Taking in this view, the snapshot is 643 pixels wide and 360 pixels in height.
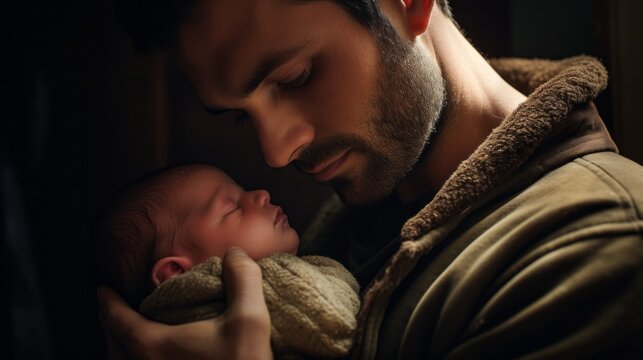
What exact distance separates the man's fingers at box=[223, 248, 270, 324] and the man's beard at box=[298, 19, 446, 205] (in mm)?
208

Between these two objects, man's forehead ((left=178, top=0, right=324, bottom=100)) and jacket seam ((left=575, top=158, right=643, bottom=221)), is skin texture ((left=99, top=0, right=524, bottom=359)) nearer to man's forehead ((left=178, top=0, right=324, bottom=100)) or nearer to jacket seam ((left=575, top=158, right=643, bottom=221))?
man's forehead ((left=178, top=0, right=324, bottom=100))

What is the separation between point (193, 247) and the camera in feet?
3.13

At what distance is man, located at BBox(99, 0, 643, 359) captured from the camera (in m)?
0.72

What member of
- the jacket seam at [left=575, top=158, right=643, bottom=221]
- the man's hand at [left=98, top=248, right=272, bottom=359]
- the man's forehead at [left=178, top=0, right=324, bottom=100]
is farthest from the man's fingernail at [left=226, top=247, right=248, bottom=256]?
the jacket seam at [left=575, top=158, right=643, bottom=221]

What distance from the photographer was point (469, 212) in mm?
860

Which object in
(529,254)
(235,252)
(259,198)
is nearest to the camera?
(529,254)

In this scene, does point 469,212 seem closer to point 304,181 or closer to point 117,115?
point 304,181

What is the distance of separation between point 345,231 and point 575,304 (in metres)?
0.65

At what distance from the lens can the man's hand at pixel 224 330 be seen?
0.78 m

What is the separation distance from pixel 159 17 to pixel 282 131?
0.26 metres

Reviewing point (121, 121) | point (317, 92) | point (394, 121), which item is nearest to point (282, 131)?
point (317, 92)

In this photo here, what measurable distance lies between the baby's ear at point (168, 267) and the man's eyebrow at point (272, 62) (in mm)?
281

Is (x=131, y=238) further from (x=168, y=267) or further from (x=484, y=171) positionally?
(x=484, y=171)

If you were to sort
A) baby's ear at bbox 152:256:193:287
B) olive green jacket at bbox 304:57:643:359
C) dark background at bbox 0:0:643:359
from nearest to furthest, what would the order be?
olive green jacket at bbox 304:57:643:359, baby's ear at bbox 152:256:193:287, dark background at bbox 0:0:643:359
